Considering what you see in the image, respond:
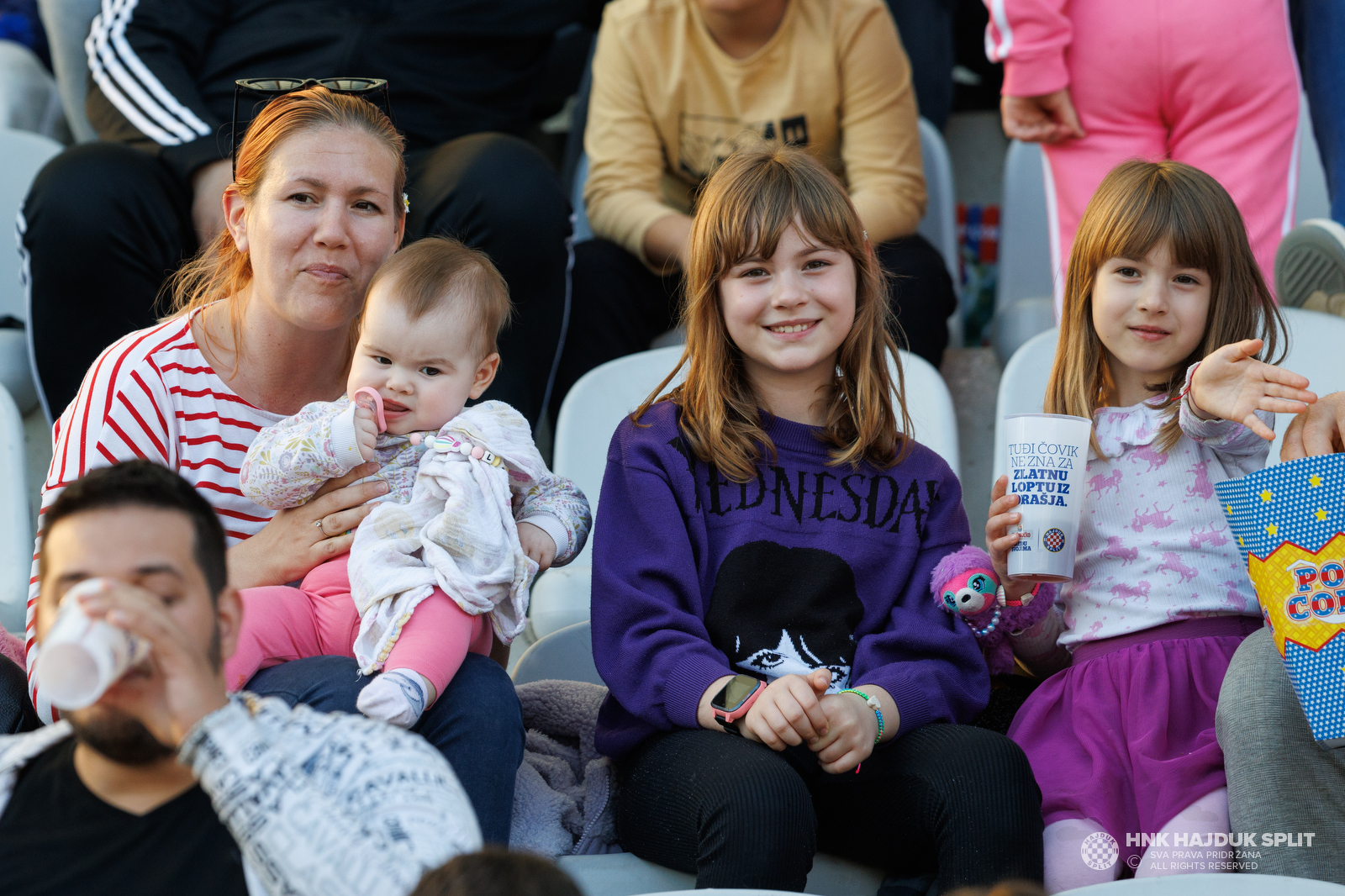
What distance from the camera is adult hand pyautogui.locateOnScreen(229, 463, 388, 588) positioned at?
5.38 feet

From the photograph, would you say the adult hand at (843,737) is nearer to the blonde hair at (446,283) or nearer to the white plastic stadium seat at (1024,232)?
the blonde hair at (446,283)

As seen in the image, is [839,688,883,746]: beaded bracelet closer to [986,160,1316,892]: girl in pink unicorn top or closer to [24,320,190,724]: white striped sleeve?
[986,160,1316,892]: girl in pink unicorn top

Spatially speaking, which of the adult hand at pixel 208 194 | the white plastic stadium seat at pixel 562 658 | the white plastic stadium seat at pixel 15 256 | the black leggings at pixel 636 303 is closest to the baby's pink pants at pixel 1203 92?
the black leggings at pixel 636 303

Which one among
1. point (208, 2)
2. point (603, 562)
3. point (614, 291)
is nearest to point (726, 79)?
point (614, 291)

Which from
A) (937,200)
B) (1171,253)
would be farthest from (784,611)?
(937,200)

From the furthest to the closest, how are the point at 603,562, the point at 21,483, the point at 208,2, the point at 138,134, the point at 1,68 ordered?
the point at 1,68 → the point at 208,2 → the point at 138,134 → the point at 21,483 → the point at 603,562

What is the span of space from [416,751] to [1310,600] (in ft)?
3.23

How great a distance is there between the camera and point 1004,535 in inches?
65.2

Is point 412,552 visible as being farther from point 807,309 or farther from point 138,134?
point 138,134

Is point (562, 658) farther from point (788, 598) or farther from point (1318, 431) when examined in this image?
point (1318, 431)

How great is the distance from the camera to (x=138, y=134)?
271 cm

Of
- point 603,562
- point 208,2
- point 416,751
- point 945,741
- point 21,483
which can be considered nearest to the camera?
point 416,751

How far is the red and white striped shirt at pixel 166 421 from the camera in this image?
65.2 inches

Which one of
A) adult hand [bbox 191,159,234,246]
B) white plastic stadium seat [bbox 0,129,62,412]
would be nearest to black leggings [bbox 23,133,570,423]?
adult hand [bbox 191,159,234,246]
